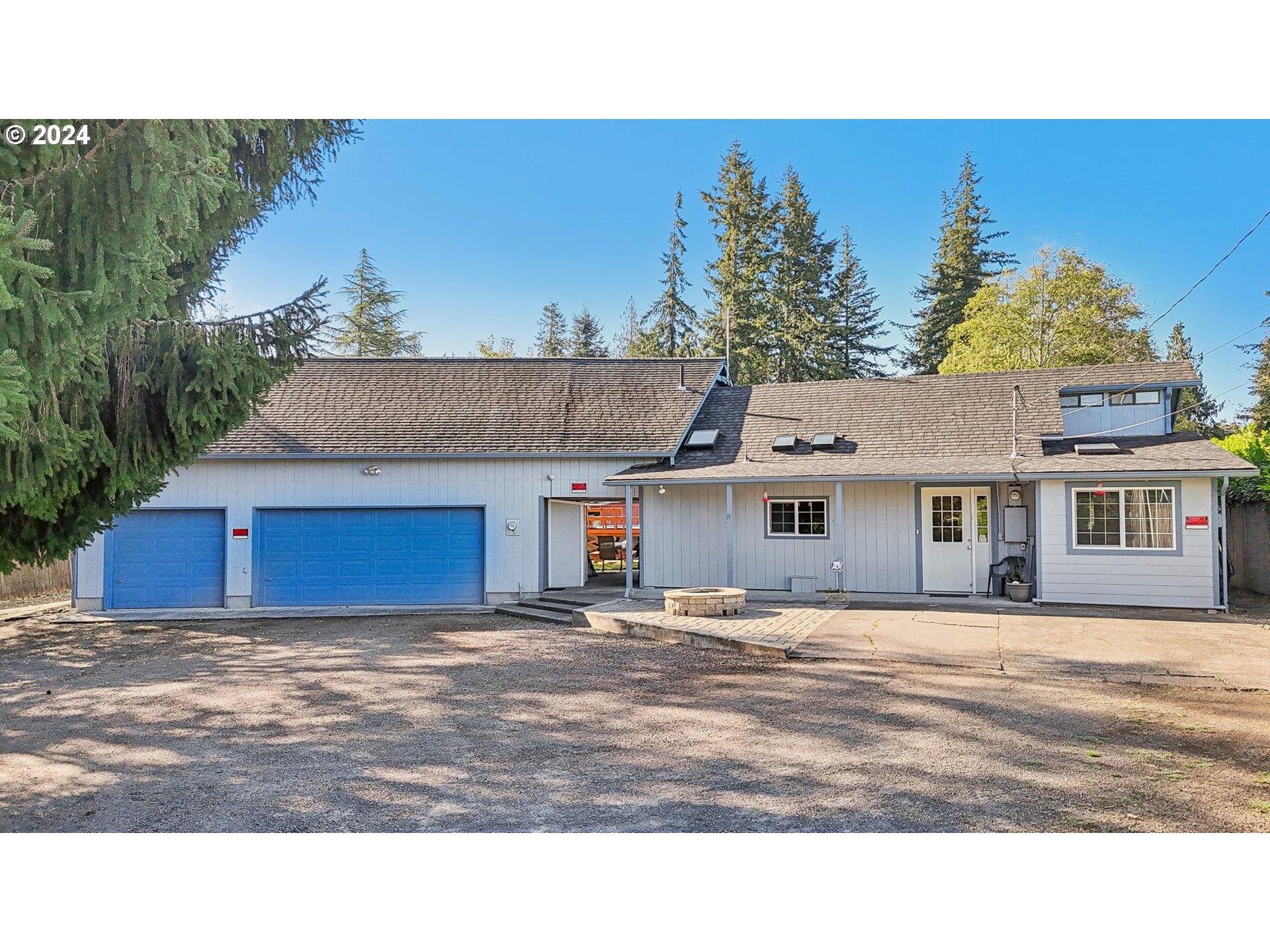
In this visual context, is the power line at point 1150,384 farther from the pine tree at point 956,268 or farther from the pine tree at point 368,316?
the pine tree at point 368,316

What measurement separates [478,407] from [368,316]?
1950cm

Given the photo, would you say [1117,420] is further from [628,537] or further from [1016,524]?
[628,537]

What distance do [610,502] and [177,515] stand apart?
7952mm

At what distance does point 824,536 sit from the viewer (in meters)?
13.2

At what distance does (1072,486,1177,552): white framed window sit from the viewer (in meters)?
10.9

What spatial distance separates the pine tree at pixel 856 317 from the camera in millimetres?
31766

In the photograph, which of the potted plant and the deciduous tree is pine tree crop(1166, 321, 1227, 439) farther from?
the potted plant

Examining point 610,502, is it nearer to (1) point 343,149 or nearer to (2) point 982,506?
(2) point 982,506

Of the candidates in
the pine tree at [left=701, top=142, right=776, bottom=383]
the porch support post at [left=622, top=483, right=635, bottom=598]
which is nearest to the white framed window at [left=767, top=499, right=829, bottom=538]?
the porch support post at [left=622, top=483, right=635, bottom=598]

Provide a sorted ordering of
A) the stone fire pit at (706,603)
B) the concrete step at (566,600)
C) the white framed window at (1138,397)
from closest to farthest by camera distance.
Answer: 1. the stone fire pit at (706,603)
2. the concrete step at (566,600)
3. the white framed window at (1138,397)

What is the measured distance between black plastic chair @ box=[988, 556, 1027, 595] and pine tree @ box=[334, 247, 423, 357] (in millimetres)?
25254

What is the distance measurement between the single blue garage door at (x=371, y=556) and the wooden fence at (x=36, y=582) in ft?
13.4

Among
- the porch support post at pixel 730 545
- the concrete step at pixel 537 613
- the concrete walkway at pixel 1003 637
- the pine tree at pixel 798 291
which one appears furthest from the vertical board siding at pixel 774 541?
the pine tree at pixel 798 291
